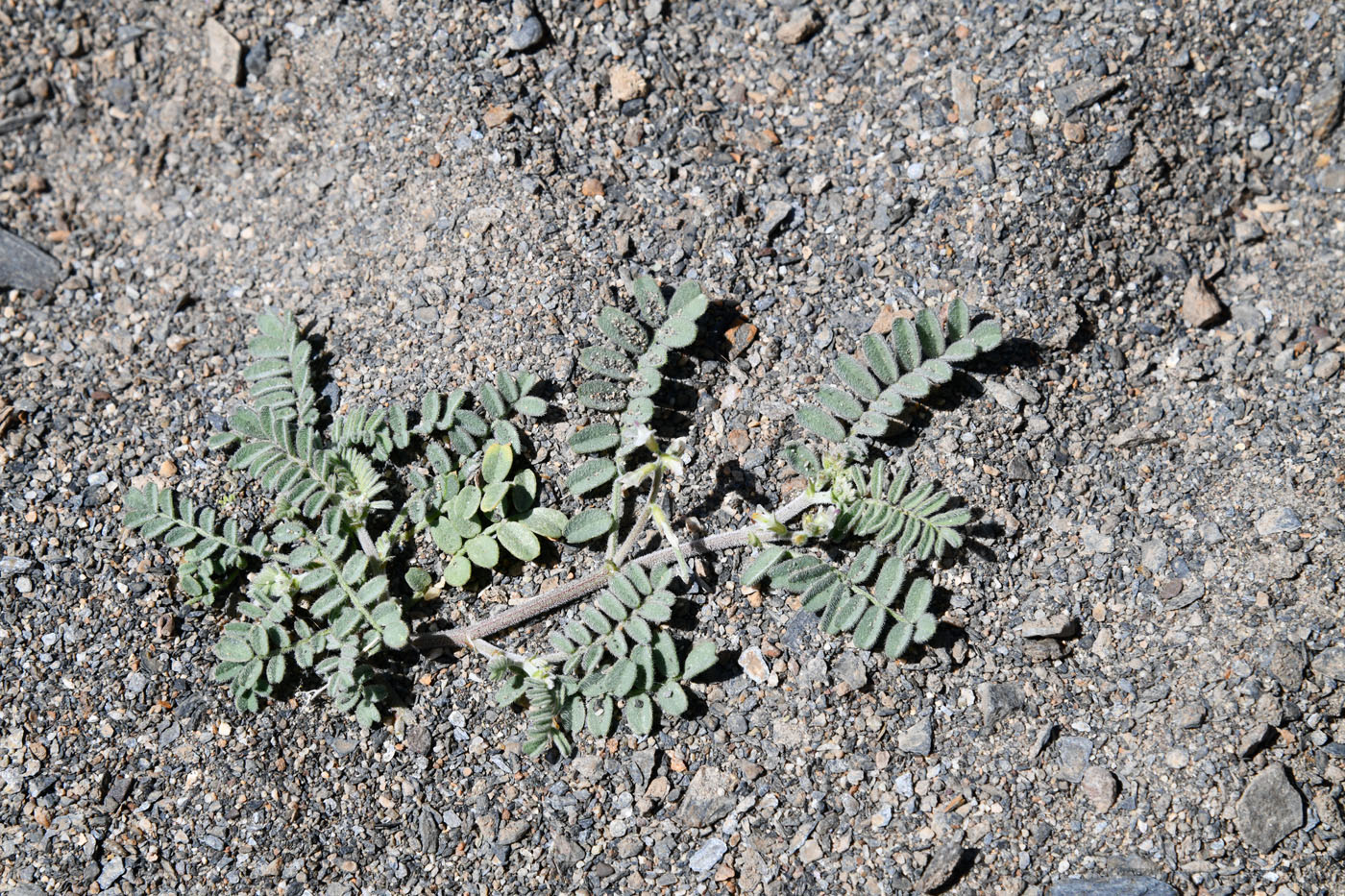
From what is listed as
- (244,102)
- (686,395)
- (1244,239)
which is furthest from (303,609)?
(1244,239)

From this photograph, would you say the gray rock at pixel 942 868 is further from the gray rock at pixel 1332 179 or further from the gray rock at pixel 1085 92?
the gray rock at pixel 1332 179

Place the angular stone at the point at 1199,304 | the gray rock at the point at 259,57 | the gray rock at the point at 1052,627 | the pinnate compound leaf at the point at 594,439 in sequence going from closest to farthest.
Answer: the gray rock at the point at 1052,627 → the pinnate compound leaf at the point at 594,439 → the angular stone at the point at 1199,304 → the gray rock at the point at 259,57

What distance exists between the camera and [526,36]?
2.49 meters

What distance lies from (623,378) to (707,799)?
2.77 feet

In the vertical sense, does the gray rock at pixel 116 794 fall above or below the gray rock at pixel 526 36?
below

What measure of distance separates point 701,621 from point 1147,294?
121 centimetres

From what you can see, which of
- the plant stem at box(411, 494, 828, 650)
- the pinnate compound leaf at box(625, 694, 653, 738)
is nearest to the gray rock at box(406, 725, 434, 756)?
the plant stem at box(411, 494, 828, 650)

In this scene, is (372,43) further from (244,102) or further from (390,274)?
(390,274)

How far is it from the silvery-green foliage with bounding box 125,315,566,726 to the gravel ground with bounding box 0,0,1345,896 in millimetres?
107

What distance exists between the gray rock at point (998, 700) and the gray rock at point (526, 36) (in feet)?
5.73

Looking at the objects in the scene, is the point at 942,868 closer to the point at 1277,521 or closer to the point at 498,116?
the point at 1277,521

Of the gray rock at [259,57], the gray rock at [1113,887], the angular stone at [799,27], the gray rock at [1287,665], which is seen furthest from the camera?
the gray rock at [259,57]

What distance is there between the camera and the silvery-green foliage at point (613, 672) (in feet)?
6.56

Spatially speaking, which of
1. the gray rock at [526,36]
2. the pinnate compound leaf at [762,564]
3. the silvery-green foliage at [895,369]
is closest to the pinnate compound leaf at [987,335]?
the silvery-green foliage at [895,369]
